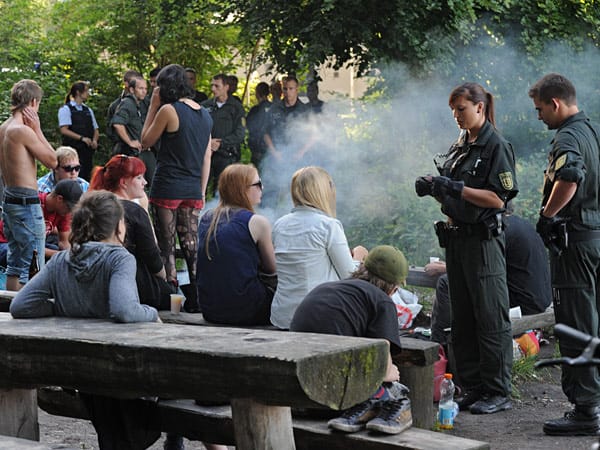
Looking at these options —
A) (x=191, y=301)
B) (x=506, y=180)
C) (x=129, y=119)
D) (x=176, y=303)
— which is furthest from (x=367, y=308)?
(x=129, y=119)

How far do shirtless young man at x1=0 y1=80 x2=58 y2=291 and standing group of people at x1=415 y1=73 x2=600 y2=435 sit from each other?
312cm

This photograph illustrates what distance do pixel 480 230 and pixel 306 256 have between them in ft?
3.62

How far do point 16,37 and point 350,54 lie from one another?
7482 millimetres

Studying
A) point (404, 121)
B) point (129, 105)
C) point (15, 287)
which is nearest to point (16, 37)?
point (129, 105)

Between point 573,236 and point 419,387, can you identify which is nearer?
point 419,387

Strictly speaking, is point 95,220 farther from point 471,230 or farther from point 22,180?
point 22,180

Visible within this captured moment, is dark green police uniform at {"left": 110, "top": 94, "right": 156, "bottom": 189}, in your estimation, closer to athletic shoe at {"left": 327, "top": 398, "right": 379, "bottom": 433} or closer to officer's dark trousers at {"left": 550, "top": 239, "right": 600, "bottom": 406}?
officer's dark trousers at {"left": 550, "top": 239, "right": 600, "bottom": 406}

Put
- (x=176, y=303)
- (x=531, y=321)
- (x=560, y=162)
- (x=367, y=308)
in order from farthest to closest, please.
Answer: (x=531, y=321), (x=176, y=303), (x=560, y=162), (x=367, y=308)

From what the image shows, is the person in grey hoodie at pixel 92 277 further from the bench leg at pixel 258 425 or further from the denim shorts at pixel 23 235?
the denim shorts at pixel 23 235

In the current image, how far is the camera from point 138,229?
6.21m

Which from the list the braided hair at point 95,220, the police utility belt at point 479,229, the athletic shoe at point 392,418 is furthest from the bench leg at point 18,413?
the police utility belt at point 479,229

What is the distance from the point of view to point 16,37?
59.8 feet

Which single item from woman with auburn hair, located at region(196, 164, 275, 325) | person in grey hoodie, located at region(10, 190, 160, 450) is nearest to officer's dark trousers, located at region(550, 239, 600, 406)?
woman with auburn hair, located at region(196, 164, 275, 325)

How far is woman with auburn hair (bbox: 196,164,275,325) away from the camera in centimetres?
582
